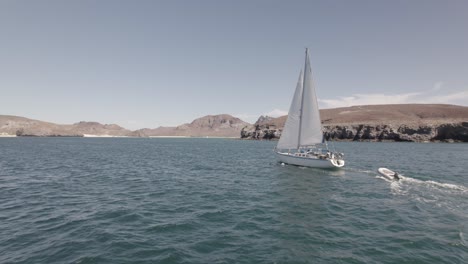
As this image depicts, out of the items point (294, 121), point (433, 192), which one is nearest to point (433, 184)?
point (433, 192)

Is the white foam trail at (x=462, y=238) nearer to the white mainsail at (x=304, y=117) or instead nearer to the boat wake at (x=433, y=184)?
the boat wake at (x=433, y=184)

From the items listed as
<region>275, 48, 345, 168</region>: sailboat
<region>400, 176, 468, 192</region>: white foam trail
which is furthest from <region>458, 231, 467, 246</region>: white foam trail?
<region>275, 48, 345, 168</region>: sailboat

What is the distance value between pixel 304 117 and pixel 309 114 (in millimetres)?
1010

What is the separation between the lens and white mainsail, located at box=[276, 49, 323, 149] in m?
39.7

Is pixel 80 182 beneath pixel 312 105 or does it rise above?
beneath

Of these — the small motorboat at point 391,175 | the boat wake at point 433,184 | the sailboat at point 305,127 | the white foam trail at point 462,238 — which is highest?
the sailboat at point 305,127

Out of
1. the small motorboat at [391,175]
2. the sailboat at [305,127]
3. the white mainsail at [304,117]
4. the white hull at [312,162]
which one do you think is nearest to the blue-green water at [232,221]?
the small motorboat at [391,175]

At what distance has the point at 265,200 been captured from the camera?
2078cm

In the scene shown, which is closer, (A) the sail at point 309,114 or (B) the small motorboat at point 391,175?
(B) the small motorboat at point 391,175

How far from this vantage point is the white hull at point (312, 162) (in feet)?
118

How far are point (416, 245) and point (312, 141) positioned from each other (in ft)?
94.4

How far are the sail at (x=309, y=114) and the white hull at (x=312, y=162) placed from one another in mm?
3282

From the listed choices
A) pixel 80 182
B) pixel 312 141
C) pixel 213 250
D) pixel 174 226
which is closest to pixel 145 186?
pixel 80 182

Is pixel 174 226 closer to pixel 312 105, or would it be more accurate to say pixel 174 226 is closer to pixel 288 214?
pixel 288 214
